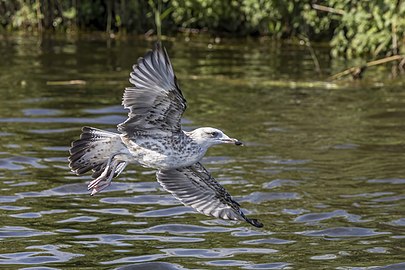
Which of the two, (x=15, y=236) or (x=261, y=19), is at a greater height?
(x=261, y=19)

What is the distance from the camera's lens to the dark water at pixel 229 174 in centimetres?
714

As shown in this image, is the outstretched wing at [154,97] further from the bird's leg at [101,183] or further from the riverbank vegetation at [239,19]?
the riverbank vegetation at [239,19]

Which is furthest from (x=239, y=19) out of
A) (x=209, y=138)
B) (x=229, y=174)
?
(x=209, y=138)

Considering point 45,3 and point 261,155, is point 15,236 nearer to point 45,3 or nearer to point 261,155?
point 261,155

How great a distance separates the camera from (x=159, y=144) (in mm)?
6402

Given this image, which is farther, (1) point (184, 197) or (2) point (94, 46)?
(2) point (94, 46)

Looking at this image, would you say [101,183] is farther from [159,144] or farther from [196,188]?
[196,188]

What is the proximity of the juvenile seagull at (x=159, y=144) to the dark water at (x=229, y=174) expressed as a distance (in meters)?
0.50

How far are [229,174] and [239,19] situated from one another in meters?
8.20

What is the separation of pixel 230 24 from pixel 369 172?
28.2 ft

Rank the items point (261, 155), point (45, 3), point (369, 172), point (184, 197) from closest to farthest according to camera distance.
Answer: point (184, 197) → point (369, 172) → point (261, 155) → point (45, 3)

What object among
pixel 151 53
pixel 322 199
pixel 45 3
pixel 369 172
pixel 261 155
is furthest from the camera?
pixel 45 3

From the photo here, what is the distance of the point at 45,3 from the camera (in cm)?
1725

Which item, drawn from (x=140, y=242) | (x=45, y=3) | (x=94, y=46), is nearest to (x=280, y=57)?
(x=94, y=46)
